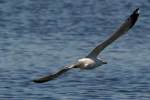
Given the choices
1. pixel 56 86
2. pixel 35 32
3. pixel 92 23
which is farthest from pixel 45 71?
pixel 92 23

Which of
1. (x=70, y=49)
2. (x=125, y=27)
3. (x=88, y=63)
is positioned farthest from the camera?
(x=70, y=49)

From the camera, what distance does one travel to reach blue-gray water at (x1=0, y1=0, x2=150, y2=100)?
18.5 meters

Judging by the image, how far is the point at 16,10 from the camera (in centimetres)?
2875

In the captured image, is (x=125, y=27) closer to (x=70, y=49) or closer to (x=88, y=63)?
(x=88, y=63)

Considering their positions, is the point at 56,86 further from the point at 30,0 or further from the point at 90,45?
the point at 30,0

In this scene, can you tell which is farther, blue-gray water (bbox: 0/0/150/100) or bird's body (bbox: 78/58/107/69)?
blue-gray water (bbox: 0/0/150/100)

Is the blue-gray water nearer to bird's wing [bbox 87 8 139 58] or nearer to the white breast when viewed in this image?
the white breast

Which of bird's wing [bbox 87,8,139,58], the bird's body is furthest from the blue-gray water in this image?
bird's wing [bbox 87,8,139,58]

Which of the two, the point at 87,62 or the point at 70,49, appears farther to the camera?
the point at 70,49

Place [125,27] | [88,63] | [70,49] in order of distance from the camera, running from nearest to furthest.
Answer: [125,27] < [88,63] < [70,49]

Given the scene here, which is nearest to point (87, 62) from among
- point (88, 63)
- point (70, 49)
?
point (88, 63)

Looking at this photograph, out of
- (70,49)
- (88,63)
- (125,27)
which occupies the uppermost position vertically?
(125,27)

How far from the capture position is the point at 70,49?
71.7ft

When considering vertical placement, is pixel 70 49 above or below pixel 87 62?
below
